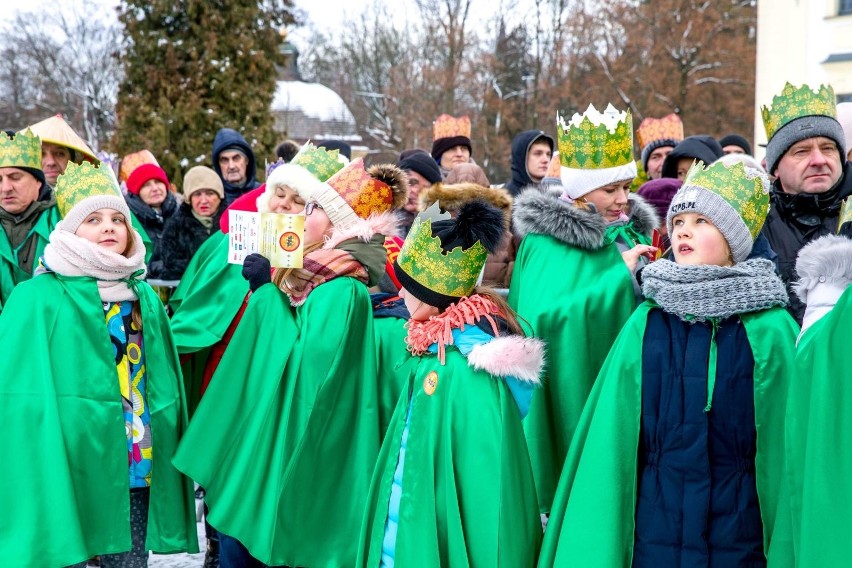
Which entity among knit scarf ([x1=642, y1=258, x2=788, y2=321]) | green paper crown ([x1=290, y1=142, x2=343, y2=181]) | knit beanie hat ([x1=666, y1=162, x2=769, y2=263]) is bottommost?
knit scarf ([x1=642, y1=258, x2=788, y2=321])

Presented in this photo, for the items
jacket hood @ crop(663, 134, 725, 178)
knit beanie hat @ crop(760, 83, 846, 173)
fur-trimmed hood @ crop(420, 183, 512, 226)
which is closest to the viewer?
knit beanie hat @ crop(760, 83, 846, 173)

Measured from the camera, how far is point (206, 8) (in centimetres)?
2053

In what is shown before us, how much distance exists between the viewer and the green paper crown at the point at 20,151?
213 inches

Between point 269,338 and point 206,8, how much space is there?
17563 mm

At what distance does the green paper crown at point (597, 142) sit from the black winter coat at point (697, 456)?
1597 mm

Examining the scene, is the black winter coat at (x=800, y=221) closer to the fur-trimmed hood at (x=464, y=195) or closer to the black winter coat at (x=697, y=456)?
the fur-trimmed hood at (x=464, y=195)

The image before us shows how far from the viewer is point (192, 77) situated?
20516 millimetres

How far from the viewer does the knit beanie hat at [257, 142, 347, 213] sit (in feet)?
15.4

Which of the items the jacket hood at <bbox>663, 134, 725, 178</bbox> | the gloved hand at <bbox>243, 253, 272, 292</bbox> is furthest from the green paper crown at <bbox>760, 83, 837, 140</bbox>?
the gloved hand at <bbox>243, 253, 272, 292</bbox>

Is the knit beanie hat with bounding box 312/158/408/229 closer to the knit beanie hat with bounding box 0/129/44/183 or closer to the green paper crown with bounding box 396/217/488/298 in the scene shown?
the green paper crown with bounding box 396/217/488/298

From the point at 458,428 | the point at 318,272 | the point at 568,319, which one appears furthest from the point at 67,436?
the point at 568,319

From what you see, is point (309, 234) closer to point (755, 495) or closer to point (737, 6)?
point (755, 495)

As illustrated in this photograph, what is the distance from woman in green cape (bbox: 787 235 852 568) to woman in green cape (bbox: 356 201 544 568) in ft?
2.90

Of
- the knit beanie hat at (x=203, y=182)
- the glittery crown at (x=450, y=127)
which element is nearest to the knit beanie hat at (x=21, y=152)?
the knit beanie hat at (x=203, y=182)
